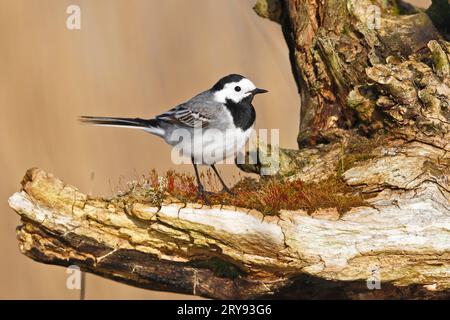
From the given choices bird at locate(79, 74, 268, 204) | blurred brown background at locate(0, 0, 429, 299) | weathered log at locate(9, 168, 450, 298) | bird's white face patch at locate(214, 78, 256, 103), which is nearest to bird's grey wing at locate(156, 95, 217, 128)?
bird at locate(79, 74, 268, 204)

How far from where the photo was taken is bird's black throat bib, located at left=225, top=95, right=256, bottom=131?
5305mm

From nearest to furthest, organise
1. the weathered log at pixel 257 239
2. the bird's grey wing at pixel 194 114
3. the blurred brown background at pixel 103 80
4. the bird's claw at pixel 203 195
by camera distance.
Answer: the weathered log at pixel 257 239
the bird's claw at pixel 203 195
the bird's grey wing at pixel 194 114
the blurred brown background at pixel 103 80

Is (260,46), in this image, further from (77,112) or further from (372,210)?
(372,210)

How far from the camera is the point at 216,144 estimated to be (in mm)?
5207

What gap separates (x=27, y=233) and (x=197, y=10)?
322 cm

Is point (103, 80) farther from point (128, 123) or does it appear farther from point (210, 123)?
point (210, 123)

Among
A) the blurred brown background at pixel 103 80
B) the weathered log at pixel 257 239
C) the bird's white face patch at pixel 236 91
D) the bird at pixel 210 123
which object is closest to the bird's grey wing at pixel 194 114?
the bird at pixel 210 123

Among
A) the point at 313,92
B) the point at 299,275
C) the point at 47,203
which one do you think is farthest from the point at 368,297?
the point at 47,203

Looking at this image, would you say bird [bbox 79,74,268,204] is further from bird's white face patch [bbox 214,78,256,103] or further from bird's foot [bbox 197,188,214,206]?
bird's foot [bbox 197,188,214,206]

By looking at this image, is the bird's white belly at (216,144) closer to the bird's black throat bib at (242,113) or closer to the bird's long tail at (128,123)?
the bird's black throat bib at (242,113)

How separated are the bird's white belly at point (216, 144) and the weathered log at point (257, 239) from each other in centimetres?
93

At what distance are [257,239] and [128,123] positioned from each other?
164 cm

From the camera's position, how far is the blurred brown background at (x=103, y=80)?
6273 mm

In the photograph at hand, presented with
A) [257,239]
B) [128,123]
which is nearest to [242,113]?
[128,123]
